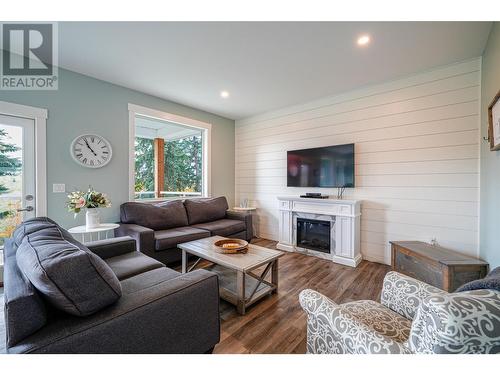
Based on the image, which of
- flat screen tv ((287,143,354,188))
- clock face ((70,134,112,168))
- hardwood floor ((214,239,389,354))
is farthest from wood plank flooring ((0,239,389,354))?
clock face ((70,134,112,168))

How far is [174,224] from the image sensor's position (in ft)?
11.0

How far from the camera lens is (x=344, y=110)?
338 centimetres

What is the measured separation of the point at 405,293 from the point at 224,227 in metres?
2.59

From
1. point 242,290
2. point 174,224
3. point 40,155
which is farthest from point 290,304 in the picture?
point 40,155

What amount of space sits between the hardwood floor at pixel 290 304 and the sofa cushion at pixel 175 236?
1138mm

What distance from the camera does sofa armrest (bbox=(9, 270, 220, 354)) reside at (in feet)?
2.72

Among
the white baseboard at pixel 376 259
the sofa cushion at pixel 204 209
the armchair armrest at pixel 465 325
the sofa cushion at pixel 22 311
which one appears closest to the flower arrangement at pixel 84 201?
the sofa cushion at pixel 204 209

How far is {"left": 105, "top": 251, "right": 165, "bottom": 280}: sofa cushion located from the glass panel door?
155 centimetres

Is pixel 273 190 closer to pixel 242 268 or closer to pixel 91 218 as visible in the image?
pixel 242 268

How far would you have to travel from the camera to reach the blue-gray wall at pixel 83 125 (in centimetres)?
264

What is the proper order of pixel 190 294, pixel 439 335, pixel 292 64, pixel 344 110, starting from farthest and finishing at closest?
pixel 344 110, pixel 292 64, pixel 190 294, pixel 439 335

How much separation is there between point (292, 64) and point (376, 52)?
926 mm
